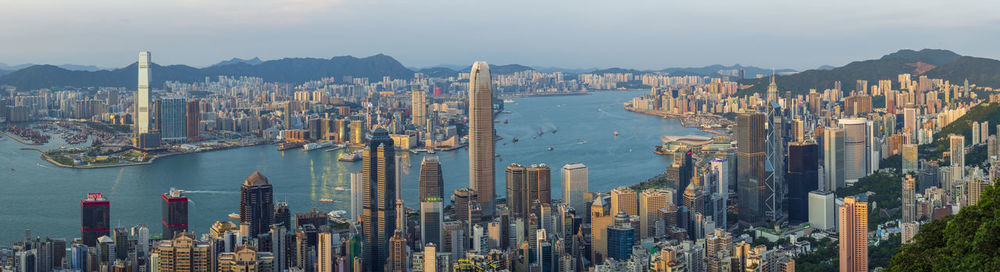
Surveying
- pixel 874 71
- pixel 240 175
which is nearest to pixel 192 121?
pixel 240 175

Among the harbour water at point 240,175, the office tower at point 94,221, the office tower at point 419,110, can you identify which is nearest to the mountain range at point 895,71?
the harbour water at point 240,175

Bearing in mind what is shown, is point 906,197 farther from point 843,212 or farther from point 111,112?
point 111,112

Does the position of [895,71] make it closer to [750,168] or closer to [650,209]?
[750,168]

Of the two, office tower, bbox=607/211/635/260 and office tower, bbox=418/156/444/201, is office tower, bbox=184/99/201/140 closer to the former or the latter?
office tower, bbox=418/156/444/201

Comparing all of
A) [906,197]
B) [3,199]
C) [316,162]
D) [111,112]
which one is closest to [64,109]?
[111,112]

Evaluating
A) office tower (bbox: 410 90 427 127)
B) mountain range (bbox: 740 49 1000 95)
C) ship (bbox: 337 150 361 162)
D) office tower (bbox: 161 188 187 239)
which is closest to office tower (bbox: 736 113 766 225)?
office tower (bbox: 161 188 187 239)

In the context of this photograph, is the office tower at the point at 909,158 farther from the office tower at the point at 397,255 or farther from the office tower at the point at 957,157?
the office tower at the point at 397,255
